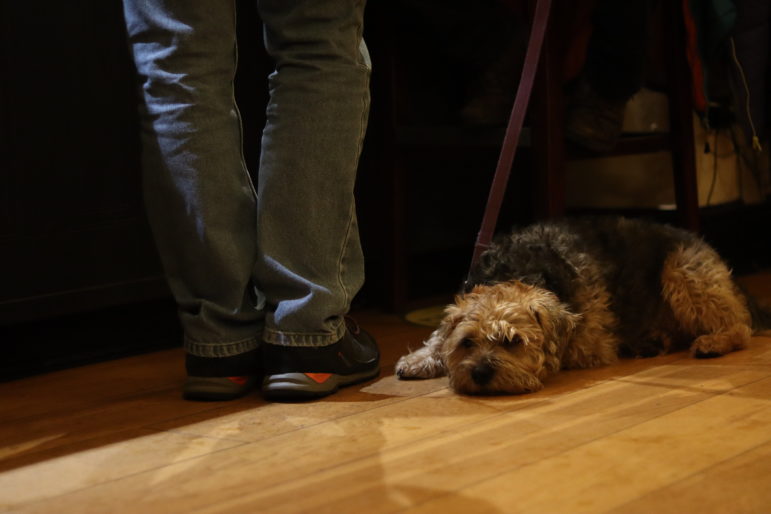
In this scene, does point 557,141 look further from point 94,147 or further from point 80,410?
point 80,410

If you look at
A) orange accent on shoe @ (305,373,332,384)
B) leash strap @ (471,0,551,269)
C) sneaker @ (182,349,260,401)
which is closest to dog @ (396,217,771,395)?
leash strap @ (471,0,551,269)

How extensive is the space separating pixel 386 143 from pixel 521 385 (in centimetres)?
118

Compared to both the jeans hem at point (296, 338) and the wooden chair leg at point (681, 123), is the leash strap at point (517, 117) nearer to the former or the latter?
the jeans hem at point (296, 338)

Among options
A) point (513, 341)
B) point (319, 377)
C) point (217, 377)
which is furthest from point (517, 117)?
point (217, 377)

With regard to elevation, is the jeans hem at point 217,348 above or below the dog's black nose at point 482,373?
above

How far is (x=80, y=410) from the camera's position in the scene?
1922 millimetres

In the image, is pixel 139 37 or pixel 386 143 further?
pixel 386 143

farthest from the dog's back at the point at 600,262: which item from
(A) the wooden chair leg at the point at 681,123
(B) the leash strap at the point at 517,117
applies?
(A) the wooden chair leg at the point at 681,123

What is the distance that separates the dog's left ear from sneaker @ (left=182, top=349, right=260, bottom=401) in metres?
0.60

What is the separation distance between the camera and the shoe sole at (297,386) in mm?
1858

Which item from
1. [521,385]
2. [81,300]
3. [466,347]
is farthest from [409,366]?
[81,300]

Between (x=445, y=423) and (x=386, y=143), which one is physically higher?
(x=386, y=143)

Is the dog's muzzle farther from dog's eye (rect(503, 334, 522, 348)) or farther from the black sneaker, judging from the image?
the black sneaker

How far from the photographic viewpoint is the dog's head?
1922mm
